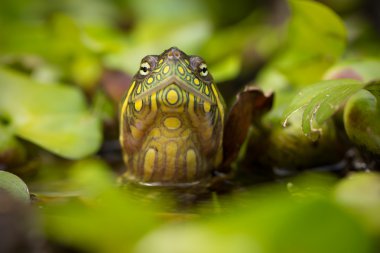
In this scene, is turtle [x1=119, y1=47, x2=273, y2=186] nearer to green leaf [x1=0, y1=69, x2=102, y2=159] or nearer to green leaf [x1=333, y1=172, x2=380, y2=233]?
green leaf [x1=0, y1=69, x2=102, y2=159]

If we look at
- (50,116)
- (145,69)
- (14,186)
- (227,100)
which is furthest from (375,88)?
(227,100)

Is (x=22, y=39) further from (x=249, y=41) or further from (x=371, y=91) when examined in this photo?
(x=371, y=91)

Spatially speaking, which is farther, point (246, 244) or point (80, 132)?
point (80, 132)

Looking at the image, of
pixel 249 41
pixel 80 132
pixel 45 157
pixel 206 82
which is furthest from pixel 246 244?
pixel 249 41

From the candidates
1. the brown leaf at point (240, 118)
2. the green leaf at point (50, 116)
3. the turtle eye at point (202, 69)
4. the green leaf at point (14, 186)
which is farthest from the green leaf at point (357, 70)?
the green leaf at point (14, 186)

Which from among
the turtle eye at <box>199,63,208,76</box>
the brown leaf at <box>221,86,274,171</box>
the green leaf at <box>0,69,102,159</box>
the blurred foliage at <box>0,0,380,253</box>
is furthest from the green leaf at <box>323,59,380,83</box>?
the green leaf at <box>0,69,102,159</box>

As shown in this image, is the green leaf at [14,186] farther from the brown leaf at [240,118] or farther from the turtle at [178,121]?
the brown leaf at [240,118]

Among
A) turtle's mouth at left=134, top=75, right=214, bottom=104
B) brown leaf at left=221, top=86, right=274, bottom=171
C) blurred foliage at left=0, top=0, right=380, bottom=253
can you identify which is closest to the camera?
blurred foliage at left=0, top=0, right=380, bottom=253
